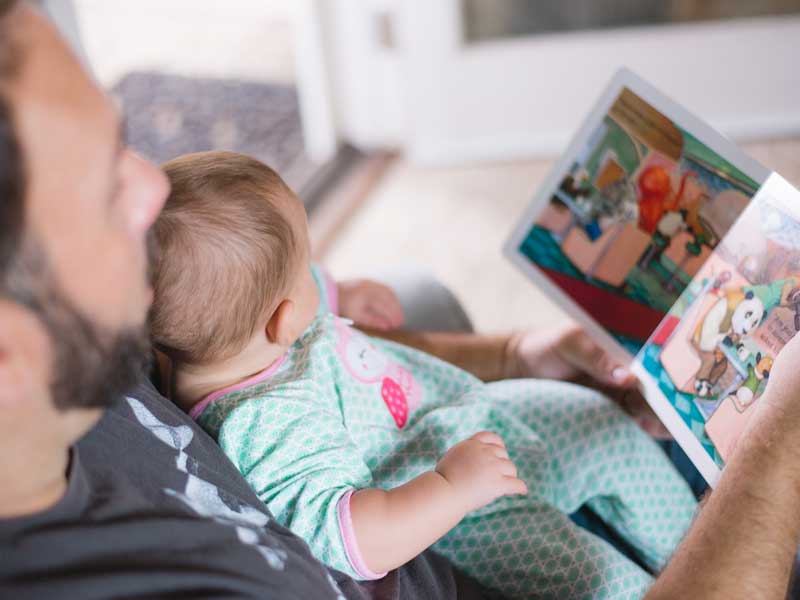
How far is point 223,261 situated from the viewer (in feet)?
2.94

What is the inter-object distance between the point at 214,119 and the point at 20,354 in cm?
247

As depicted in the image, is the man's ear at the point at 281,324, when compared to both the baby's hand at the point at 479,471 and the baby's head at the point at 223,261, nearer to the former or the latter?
the baby's head at the point at 223,261

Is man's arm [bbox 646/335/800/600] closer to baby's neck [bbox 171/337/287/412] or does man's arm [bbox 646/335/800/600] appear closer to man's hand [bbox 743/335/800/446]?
man's hand [bbox 743/335/800/446]

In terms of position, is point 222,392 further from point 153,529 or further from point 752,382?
point 752,382

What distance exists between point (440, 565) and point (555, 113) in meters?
1.99

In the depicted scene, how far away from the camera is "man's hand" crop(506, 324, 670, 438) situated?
4.05 ft

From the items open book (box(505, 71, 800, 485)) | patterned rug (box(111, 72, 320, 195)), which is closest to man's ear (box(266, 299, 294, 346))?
open book (box(505, 71, 800, 485))

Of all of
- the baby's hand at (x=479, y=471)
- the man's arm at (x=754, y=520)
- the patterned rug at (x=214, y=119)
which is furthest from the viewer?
the patterned rug at (x=214, y=119)

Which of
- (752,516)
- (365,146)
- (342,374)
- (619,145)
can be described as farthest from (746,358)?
(365,146)

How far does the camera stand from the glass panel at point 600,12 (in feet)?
8.48

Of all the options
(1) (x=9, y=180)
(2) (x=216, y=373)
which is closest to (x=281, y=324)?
(2) (x=216, y=373)

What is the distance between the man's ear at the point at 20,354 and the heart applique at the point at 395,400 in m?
0.52

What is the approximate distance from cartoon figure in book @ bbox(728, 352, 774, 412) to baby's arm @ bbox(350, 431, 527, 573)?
27 cm

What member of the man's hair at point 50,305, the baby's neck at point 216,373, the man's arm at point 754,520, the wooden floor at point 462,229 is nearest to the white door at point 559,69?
the wooden floor at point 462,229
